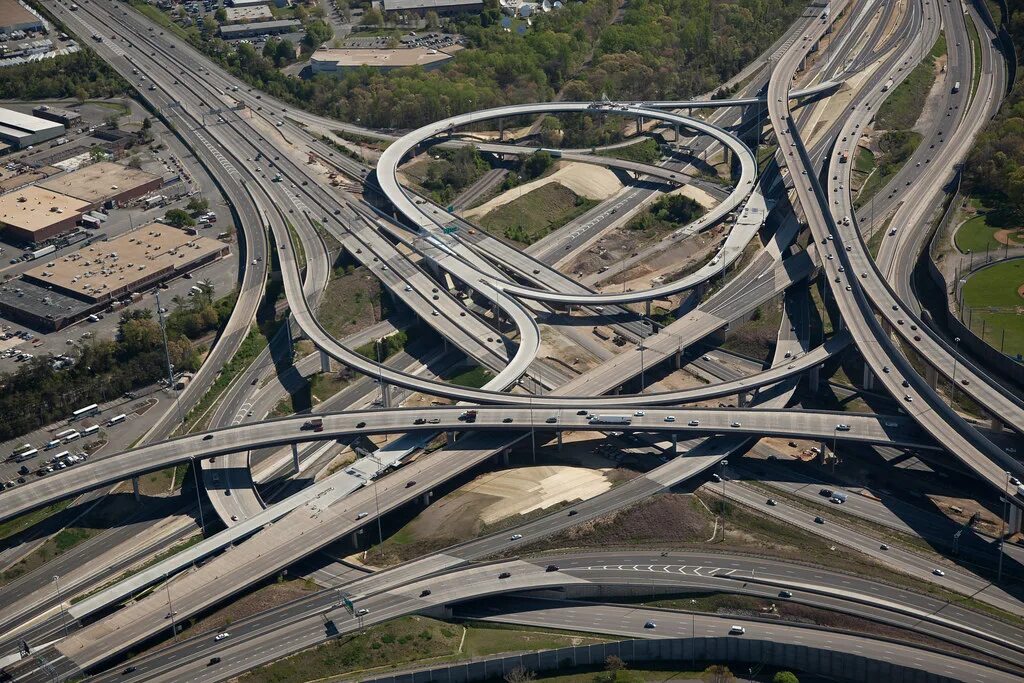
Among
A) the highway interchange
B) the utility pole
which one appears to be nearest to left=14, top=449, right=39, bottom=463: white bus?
the highway interchange

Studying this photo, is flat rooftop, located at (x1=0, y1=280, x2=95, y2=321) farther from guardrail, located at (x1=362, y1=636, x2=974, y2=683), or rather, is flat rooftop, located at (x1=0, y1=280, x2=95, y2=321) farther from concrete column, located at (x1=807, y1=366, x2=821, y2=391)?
concrete column, located at (x1=807, y1=366, x2=821, y2=391)

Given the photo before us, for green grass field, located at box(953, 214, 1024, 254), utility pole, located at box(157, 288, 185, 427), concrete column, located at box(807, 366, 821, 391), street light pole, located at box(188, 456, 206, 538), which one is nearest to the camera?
street light pole, located at box(188, 456, 206, 538)

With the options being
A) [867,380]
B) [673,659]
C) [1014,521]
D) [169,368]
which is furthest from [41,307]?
[1014,521]

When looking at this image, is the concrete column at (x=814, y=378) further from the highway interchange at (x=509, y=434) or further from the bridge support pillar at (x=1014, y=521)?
the bridge support pillar at (x=1014, y=521)

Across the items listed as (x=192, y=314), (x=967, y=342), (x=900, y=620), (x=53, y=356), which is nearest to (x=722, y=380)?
(x=967, y=342)

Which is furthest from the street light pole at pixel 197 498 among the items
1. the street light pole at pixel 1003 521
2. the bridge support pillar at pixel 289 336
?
the street light pole at pixel 1003 521

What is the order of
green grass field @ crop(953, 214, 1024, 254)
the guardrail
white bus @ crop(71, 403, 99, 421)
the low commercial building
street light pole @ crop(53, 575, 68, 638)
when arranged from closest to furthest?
1. the guardrail
2. street light pole @ crop(53, 575, 68, 638)
3. white bus @ crop(71, 403, 99, 421)
4. the low commercial building
5. green grass field @ crop(953, 214, 1024, 254)

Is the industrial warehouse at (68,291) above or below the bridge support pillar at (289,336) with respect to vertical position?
above
